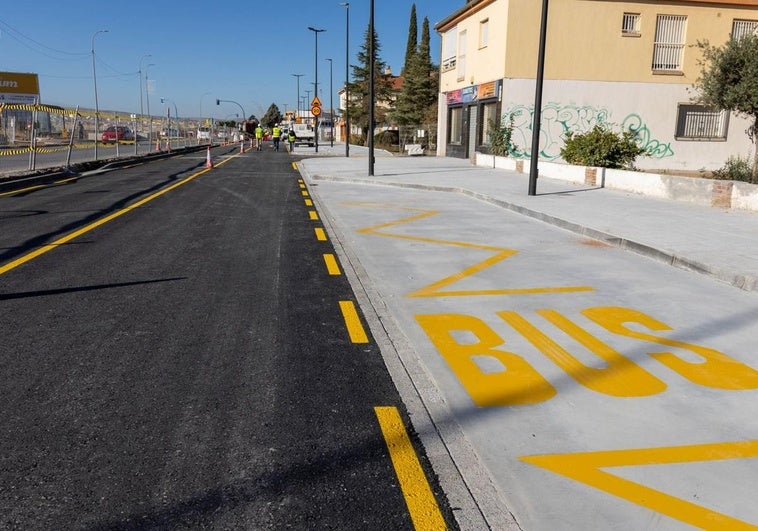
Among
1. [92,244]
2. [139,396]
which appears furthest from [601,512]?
[92,244]

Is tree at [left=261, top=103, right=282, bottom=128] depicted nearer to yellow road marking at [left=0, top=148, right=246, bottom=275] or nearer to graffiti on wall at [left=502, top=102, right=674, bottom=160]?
graffiti on wall at [left=502, top=102, right=674, bottom=160]

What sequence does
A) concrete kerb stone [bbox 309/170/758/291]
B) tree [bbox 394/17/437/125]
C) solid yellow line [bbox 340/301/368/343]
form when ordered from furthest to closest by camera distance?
tree [bbox 394/17/437/125], concrete kerb stone [bbox 309/170/758/291], solid yellow line [bbox 340/301/368/343]

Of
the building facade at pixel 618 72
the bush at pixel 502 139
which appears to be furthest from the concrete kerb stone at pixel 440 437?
the building facade at pixel 618 72

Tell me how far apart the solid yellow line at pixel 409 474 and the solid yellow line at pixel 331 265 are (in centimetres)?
359

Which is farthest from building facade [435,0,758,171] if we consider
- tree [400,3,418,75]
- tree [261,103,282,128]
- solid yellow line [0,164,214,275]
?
tree [261,103,282,128]

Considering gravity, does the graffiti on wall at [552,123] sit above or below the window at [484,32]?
below

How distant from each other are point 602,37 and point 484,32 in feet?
18.1

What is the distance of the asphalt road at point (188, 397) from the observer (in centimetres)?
271

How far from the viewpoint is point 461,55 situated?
32875 millimetres

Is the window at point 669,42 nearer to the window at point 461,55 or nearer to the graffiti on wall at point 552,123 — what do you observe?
the graffiti on wall at point 552,123

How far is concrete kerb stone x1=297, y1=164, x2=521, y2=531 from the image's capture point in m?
2.69

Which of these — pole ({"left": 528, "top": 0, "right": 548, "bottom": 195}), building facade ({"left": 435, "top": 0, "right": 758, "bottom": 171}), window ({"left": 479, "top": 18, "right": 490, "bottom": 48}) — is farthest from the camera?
window ({"left": 479, "top": 18, "right": 490, "bottom": 48})

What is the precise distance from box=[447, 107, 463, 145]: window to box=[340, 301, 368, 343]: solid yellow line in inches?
1155

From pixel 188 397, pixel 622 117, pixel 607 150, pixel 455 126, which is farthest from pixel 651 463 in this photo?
pixel 455 126
